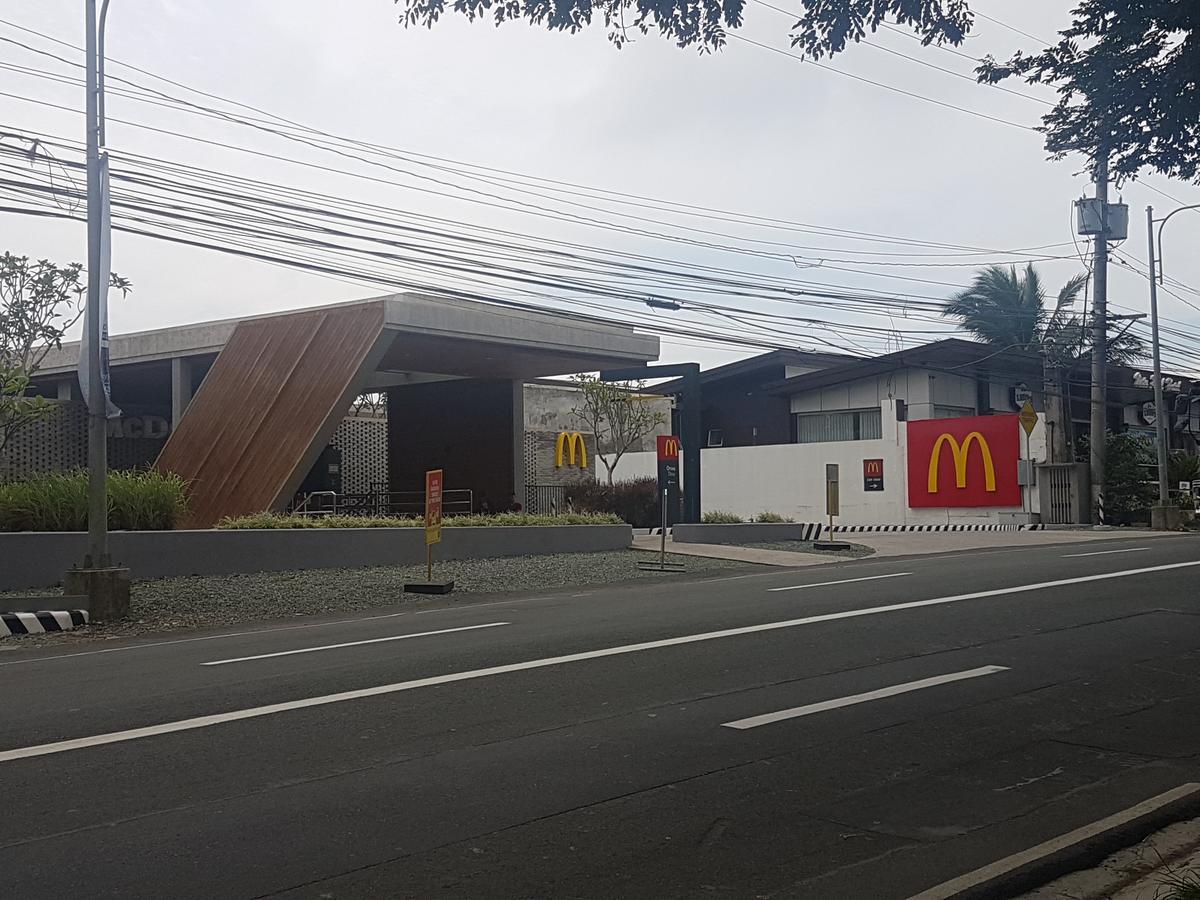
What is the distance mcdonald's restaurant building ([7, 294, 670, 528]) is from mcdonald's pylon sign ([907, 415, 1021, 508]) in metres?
11.9

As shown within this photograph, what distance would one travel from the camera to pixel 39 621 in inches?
585

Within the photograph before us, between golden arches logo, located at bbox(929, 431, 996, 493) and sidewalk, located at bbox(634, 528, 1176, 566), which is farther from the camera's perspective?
golden arches logo, located at bbox(929, 431, 996, 493)

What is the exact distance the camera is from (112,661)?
11.8m

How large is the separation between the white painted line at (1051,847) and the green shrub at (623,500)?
30458 mm

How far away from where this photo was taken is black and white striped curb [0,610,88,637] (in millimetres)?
14680

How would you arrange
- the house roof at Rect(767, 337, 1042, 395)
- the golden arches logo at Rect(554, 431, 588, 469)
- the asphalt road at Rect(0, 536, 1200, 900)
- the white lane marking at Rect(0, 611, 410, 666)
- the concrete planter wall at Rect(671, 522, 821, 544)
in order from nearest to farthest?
1. the asphalt road at Rect(0, 536, 1200, 900)
2. the white lane marking at Rect(0, 611, 410, 666)
3. the concrete planter wall at Rect(671, 522, 821, 544)
4. the golden arches logo at Rect(554, 431, 588, 469)
5. the house roof at Rect(767, 337, 1042, 395)

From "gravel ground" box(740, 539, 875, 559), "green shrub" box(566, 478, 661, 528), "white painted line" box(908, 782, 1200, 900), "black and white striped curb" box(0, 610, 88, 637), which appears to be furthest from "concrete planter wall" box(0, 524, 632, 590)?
"white painted line" box(908, 782, 1200, 900)

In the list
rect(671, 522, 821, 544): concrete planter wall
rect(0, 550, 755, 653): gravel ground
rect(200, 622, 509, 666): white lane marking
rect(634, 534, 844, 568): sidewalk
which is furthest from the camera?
rect(671, 522, 821, 544): concrete planter wall

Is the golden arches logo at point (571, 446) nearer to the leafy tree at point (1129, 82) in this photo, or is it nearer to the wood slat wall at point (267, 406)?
the wood slat wall at point (267, 406)

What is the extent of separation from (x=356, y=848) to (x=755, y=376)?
46090 mm

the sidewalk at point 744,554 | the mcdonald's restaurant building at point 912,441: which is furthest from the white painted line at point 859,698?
the mcdonald's restaurant building at point 912,441

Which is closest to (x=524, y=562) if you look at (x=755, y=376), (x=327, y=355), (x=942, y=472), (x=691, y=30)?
(x=327, y=355)

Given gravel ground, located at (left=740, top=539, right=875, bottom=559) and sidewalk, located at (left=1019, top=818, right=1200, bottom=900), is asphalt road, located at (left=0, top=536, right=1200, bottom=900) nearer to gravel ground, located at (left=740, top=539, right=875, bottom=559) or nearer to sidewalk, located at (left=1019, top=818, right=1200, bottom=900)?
sidewalk, located at (left=1019, top=818, right=1200, bottom=900)

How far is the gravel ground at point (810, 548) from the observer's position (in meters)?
26.5
